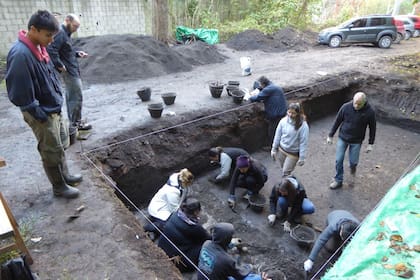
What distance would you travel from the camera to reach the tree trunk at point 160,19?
39.4 ft

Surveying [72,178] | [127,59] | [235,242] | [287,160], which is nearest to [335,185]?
[287,160]

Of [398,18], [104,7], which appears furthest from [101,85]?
[398,18]

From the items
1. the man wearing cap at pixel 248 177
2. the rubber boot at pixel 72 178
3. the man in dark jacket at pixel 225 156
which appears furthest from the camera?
the man in dark jacket at pixel 225 156

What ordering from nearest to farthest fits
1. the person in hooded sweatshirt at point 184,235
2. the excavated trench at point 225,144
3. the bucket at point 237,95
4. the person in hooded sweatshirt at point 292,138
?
the person in hooded sweatshirt at point 184,235, the excavated trench at point 225,144, the person in hooded sweatshirt at point 292,138, the bucket at point 237,95

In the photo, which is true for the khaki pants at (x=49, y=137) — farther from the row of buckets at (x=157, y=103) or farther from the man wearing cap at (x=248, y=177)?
the man wearing cap at (x=248, y=177)

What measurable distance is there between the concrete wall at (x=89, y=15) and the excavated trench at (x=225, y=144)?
832cm

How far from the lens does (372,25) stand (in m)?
14.4

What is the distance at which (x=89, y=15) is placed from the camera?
43.4 ft

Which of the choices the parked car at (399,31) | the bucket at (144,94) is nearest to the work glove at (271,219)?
the bucket at (144,94)

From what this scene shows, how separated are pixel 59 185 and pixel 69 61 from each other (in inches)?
91.5

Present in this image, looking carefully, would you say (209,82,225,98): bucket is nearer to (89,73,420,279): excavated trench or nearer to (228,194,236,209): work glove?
(89,73,420,279): excavated trench

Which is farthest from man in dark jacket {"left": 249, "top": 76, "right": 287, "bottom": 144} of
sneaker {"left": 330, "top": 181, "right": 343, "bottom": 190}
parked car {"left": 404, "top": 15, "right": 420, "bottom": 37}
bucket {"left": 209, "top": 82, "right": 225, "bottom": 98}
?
parked car {"left": 404, "top": 15, "right": 420, "bottom": 37}

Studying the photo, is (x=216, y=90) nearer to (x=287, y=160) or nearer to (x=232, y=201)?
(x=287, y=160)

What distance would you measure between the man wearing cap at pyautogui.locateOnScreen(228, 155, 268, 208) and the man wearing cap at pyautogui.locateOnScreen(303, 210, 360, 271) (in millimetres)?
1762
